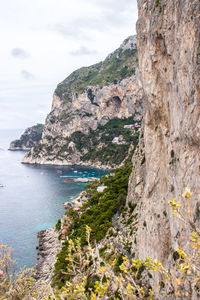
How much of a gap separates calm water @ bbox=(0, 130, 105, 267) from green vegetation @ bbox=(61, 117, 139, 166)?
14767 millimetres

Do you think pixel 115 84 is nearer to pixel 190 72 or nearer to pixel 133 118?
pixel 133 118

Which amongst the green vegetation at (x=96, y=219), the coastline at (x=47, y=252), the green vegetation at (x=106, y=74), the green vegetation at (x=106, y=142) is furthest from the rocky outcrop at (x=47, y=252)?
the green vegetation at (x=106, y=74)

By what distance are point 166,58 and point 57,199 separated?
220 feet

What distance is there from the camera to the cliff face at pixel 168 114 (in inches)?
420

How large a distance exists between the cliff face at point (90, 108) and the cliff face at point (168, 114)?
122766 millimetres

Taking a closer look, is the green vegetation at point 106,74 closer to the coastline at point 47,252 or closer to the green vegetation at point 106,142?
the green vegetation at point 106,142

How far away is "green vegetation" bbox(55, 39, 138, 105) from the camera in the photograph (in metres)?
156

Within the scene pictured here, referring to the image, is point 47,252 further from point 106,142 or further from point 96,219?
point 106,142

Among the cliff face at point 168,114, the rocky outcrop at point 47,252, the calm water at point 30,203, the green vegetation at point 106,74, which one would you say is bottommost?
the rocky outcrop at point 47,252

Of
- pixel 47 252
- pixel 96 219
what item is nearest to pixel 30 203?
pixel 47 252

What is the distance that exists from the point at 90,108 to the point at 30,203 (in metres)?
102

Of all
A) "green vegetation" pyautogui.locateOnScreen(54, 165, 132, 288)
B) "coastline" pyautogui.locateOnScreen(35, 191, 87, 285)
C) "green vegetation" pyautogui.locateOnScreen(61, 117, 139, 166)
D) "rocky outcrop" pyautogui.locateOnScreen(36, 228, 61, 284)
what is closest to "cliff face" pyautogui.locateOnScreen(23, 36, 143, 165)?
"green vegetation" pyautogui.locateOnScreen(61, 117, 139, 166)

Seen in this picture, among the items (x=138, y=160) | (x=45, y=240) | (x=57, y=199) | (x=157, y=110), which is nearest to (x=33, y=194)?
(x=57, y=199)

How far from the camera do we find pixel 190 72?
35.0 feet
